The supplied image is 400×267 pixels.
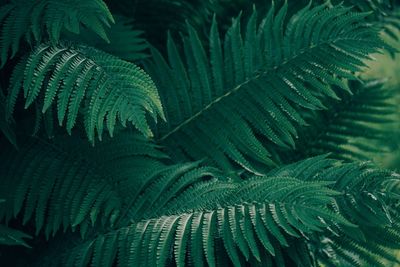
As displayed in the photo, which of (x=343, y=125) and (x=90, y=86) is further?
(x=343, y=125)

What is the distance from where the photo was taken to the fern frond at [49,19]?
5.43 feet

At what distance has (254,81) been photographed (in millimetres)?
2080

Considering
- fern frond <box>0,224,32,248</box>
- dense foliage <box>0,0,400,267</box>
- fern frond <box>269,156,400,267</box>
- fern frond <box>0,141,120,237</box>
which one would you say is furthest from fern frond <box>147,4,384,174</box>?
fern frond <box>0,224,32,248</box>

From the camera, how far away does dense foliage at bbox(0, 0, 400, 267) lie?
1.62 metres

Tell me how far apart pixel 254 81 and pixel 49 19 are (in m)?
0.67

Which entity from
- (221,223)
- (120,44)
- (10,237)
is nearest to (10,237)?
(10,237)

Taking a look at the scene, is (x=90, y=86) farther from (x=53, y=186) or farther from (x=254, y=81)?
(x=254, y=81)

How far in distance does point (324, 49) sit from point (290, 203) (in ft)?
2.00

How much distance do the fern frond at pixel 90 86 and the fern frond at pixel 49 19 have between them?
5 cm

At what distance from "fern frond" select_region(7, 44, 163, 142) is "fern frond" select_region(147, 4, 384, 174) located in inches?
15.6

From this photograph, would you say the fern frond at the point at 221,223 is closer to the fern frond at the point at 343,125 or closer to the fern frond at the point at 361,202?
the fern frond at the point at 361,202

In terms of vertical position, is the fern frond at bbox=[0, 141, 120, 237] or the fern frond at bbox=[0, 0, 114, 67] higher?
the fern frond at bbox=[0, 0, 114, 67]

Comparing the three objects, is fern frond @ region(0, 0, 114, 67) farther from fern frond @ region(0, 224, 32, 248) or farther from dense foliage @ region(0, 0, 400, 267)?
fern frond @ region(0, 224, 32, 248)

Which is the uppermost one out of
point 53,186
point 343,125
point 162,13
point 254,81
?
point 162,13
